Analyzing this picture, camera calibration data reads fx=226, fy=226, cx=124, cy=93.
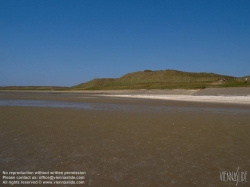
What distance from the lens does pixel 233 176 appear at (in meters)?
5.09

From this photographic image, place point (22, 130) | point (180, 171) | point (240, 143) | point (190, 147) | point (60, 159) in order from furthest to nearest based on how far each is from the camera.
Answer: point (22, 130), point (240, 143), point (190, 147), point (60, 159), point (180, 171)

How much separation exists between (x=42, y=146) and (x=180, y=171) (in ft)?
14.6

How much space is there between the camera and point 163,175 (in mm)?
5102

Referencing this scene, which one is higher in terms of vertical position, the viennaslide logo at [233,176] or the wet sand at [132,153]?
the wet sand at [132,153]

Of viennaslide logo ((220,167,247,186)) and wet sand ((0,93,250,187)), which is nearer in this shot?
viennaslide logo ((220,167,247,186))

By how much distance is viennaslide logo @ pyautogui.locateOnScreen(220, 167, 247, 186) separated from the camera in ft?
16.2

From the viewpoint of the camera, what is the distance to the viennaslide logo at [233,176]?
495 centimetres

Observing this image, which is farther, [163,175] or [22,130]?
[22,130]

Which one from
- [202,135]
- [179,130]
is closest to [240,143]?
[202,135]

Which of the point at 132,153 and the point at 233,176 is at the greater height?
the point at 132,153

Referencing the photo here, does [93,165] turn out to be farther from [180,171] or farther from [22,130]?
[22,130]

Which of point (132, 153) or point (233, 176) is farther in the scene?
point (132, 153)

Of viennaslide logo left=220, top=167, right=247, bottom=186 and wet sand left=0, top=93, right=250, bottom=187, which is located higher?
wet sand left=0, top=93, right=250, bottom=187

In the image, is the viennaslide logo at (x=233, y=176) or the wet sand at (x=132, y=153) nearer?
the viennaslide logo at (x=233, y=176)
